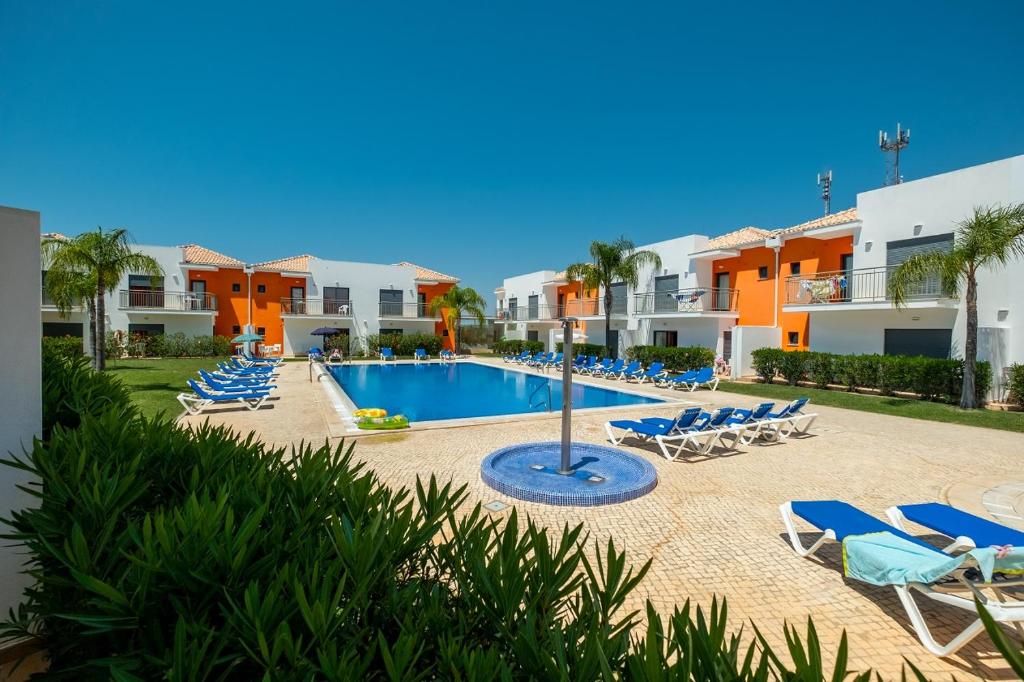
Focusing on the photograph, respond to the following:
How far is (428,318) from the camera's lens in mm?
37875

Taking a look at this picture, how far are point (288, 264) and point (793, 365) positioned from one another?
3316 centimetres

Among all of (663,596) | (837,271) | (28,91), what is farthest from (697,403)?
(28,91)

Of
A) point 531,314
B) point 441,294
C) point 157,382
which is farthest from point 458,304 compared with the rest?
point 157,382

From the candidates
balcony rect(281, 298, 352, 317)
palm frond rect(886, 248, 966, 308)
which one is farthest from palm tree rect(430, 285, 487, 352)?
palm frond rect(886, 248, 966, 308)

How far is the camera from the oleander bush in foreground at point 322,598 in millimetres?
1407

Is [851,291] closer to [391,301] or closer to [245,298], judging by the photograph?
[391,301]

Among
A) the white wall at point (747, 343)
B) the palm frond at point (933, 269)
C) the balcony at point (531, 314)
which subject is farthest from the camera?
the balcony at point (531, 314)

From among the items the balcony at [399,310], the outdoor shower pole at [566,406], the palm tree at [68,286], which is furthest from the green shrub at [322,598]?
the balcony at [399,310]

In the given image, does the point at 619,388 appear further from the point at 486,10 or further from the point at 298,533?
the point at 298,533

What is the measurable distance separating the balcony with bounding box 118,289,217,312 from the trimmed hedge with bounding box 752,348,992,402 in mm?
33177

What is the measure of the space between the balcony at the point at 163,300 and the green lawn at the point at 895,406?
31.8 meters

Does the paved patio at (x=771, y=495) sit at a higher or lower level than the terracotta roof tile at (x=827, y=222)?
lower

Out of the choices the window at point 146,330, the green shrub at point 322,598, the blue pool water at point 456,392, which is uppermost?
the window at point 146,330

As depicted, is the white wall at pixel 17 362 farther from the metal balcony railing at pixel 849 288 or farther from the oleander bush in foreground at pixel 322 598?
the metal balcony railing at pixel 849 288
